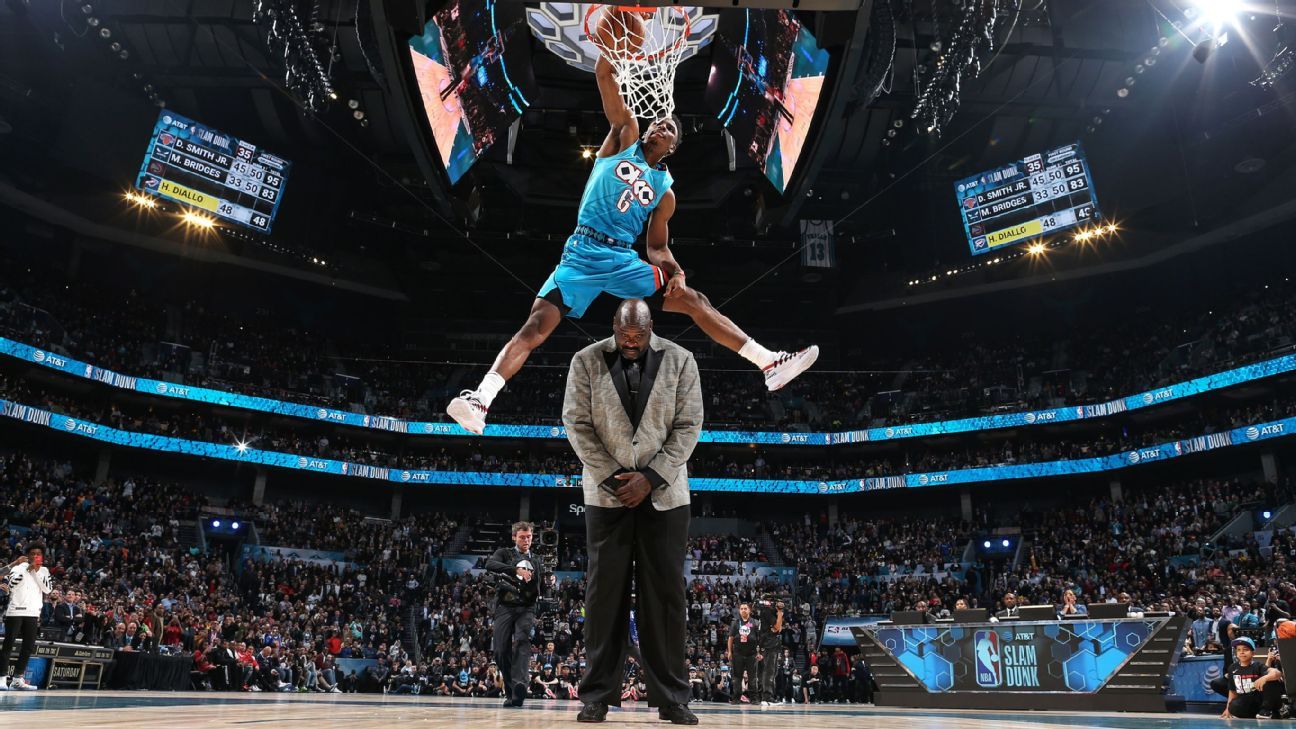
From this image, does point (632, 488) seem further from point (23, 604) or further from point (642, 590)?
point (23, 604)

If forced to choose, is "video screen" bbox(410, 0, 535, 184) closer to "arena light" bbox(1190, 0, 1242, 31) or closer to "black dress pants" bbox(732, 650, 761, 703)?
"black dress pants" bbox(732, 650, 761, 703)

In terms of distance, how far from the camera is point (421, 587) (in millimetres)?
25891

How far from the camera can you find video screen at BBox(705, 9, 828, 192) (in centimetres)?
950

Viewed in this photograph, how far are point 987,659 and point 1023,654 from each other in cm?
48

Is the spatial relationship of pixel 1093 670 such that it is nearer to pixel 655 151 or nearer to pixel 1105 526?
pixel 655 151

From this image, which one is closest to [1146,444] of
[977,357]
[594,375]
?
[977,357]

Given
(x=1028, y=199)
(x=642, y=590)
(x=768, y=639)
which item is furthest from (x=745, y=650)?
(x=1028, y=199)

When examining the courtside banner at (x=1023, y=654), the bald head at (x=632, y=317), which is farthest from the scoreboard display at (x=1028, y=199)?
the bald head at (x=632, y=317)

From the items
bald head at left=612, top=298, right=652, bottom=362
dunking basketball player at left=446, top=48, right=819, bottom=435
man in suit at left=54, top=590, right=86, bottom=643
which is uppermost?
dunking basketball player at left=446, top=48, right=819, bottom=435

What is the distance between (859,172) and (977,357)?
36.6 ft

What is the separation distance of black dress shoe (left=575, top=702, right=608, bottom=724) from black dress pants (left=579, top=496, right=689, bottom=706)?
3.0 inches

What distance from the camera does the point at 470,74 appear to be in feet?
34.9

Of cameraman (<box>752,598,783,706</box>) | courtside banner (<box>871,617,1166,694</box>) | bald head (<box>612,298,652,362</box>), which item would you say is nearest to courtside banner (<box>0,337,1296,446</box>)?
cameraman (<box>752,598,783,706</box>)

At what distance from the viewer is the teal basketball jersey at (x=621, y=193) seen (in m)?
4.97
